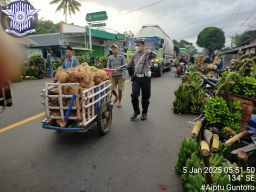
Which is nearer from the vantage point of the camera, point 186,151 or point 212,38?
point 186,151

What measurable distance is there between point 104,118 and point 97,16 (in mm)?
18202

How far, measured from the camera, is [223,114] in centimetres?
291

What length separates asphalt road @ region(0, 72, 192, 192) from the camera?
137 inches

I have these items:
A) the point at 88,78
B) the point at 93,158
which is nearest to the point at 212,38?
the point at 88,78

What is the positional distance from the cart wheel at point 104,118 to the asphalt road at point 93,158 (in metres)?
0.17

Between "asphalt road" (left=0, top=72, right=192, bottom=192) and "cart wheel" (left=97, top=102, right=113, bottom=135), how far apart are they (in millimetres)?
167

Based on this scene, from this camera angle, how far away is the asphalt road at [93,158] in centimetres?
348

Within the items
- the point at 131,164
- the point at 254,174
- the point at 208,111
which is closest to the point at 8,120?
the point at 131,164

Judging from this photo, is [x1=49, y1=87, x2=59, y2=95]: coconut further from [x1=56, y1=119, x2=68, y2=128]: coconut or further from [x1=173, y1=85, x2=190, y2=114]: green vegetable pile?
[x1=173, y1=85, x2=190, y2=114]: green vegetable pile

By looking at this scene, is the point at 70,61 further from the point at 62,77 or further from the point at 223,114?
the point at 223,114

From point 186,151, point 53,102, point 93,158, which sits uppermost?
point 53,102

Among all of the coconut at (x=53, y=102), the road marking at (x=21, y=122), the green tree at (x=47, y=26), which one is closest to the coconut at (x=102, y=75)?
the coconut at (x=53, y=102)

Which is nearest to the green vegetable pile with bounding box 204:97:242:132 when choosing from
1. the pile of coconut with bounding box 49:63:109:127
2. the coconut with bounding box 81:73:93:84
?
the pile of coconut with bounding box 49:63:109:127

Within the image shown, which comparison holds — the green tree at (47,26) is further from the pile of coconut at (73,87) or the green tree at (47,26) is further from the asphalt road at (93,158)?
the pile of coconut at (73,87)
